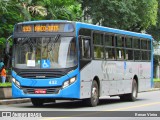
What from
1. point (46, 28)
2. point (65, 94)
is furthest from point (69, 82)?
point (46, 28)

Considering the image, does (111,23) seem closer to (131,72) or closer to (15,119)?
(131,72)

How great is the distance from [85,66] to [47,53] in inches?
58.6

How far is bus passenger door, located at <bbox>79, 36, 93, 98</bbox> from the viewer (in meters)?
19.4

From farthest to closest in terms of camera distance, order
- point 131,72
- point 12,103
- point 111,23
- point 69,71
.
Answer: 1. point 111,23
2. point 131,72
3. point 12,103
4. point 69,71

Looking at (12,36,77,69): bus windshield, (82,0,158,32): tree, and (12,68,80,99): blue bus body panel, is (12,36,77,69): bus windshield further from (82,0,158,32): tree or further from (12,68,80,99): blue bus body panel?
(82,0,158,32): tree

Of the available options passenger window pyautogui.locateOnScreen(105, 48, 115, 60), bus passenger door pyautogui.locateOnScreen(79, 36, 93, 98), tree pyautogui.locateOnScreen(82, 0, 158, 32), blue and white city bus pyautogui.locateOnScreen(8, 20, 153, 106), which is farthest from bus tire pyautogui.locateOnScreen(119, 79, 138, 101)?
tree pyautogui.locateOnScreen(82, 0, 158, 32)

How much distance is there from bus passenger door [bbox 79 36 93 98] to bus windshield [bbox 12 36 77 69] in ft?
1.41

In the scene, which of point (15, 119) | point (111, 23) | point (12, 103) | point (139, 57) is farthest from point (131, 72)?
point (111, 23)

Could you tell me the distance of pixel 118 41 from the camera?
23.3 metres

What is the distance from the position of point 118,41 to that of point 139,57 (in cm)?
311

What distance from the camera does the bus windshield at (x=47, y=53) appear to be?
19.0m

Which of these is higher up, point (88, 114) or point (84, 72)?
point (84, 72)

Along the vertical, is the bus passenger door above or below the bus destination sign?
below

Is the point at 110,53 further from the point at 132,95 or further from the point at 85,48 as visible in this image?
the point at 132,95
